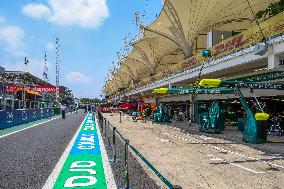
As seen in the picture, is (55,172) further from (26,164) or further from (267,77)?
(267,77)

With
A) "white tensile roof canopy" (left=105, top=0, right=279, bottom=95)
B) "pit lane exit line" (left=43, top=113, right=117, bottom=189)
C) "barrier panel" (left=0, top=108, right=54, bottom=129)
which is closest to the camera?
"pit lane exit line" (left=43, top=113, right=117, bottom=189)

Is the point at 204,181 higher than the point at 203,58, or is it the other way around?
the point at 203,58

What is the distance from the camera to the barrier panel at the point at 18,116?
863 inches

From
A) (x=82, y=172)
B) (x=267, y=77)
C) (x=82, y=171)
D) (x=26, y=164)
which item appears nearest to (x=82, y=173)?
(x=82, y=172)

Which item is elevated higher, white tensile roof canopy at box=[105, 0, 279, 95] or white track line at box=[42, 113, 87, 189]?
white tensile roof canopy at box=[105, 0, 279, 95]

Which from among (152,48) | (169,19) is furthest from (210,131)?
(152,48)

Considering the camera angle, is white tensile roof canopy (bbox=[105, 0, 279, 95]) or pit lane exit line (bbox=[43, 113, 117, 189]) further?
white tensile roof canopy (bbox=[105, 0, 279, 95])

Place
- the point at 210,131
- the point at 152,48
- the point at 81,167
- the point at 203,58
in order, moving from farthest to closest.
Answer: the point at 152,48, the point at 203,58, the point at 210,131, the point at 81,167

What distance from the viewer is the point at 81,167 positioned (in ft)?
29.4

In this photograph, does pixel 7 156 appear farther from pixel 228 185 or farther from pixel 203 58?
pixel 203 58

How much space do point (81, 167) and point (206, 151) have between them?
500cm

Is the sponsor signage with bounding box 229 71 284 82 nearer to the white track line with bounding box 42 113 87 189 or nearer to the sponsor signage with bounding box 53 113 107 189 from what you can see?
the sponsor signage with bounding box 53 113 107 189

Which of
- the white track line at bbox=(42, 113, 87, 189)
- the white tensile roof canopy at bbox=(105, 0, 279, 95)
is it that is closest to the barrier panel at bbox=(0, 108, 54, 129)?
the white track line at bbox=(42, 113, 87, 189)

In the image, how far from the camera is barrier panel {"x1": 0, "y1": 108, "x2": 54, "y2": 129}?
21.9m
